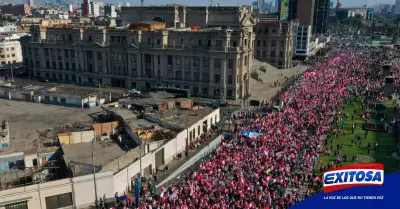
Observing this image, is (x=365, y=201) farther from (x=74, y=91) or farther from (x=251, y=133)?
(x=74, y=91)

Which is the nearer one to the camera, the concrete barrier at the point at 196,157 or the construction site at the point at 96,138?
the construction site at the point at 96,138

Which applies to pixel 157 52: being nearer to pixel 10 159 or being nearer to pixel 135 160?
pixel 135 160

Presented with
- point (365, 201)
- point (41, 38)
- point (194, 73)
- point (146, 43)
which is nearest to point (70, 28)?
point (41, 38)

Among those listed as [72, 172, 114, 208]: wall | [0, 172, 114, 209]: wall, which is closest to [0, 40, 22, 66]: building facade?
[0, 172, 114, 209]: wall

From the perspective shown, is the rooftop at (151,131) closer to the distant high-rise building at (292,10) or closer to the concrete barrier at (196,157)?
the concrete barrier at (196,157)

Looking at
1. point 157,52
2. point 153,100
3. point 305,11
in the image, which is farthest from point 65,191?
point 305,11

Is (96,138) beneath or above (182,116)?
beneath

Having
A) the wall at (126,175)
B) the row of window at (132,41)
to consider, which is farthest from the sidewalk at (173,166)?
the row of window at (132,41)

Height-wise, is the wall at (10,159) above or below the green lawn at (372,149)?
above
